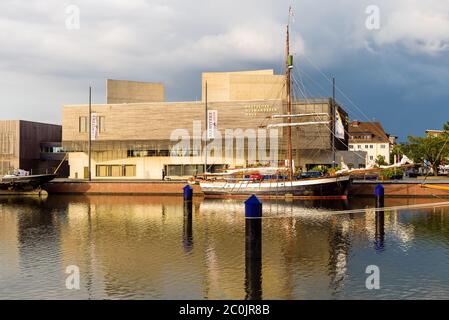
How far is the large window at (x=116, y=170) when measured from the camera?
89000mm

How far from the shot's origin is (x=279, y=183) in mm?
62594

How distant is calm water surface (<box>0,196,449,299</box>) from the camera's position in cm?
1984

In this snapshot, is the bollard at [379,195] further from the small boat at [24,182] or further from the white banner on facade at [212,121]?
the small boat at [24,182]

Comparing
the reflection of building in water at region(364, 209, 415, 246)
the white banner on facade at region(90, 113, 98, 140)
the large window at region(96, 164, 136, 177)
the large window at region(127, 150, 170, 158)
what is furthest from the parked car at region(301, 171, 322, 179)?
the white banner on facade at region(90, 113, 98, 140)

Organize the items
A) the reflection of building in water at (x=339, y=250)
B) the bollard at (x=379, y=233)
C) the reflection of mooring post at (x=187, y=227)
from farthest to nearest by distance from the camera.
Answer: the reflection of mooring post at (x=187, y=227), the bollard at (x=379, y=233), the reflection of building in water at (x=339, y=250)

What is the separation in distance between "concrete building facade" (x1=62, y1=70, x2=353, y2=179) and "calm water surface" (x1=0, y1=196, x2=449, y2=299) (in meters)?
35.6

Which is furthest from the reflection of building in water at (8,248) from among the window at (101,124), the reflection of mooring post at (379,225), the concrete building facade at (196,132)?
the window at (101,124)

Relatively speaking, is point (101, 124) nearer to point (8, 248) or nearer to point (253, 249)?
point (8, 248)

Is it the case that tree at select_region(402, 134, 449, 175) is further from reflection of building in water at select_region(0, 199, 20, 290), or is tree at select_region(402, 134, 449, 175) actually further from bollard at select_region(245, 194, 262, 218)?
bollard at select_region(245, 194, 262, 218)

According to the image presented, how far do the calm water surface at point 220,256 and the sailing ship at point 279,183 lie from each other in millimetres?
15259

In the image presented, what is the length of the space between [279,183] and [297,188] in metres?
2.33

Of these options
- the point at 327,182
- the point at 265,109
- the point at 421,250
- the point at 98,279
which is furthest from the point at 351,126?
the point at 98,279
